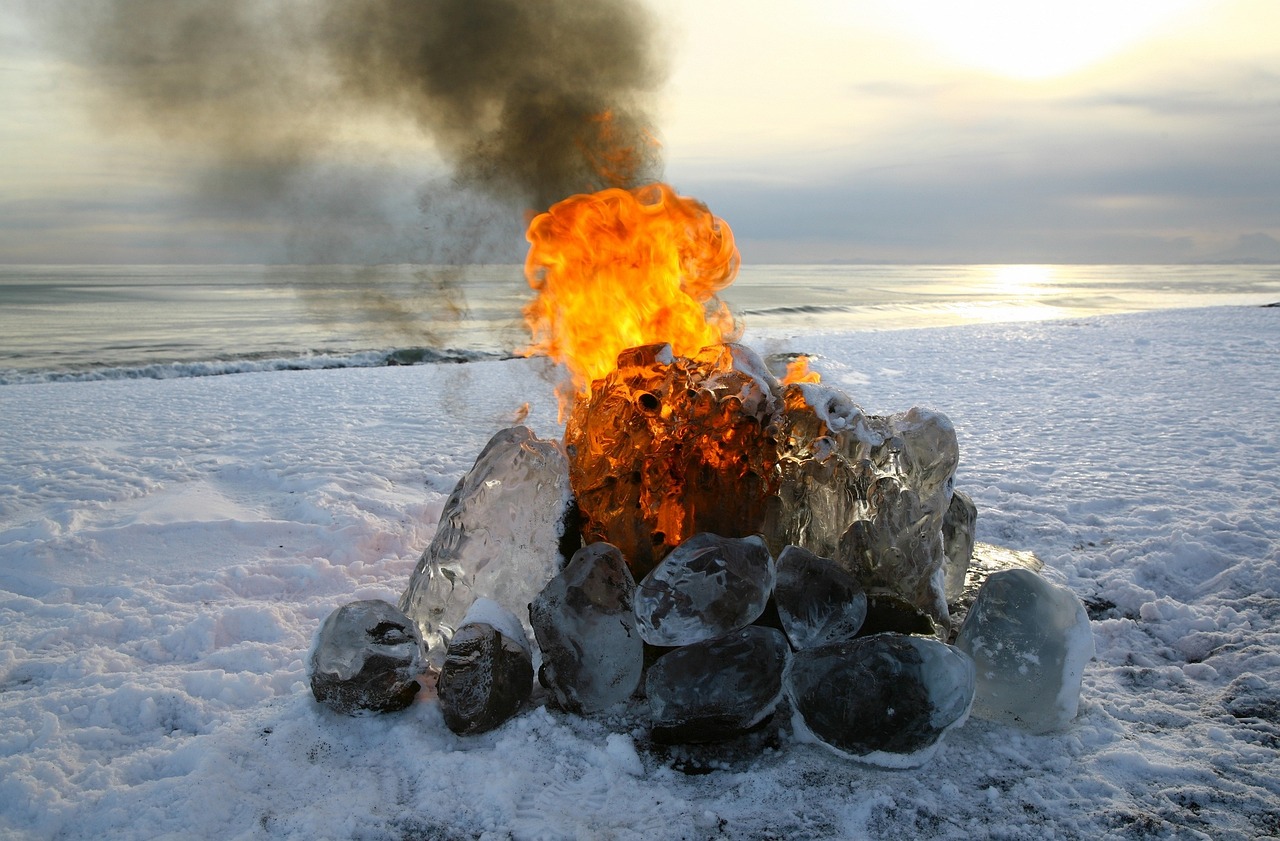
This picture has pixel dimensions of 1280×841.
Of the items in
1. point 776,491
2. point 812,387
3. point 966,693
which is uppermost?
point 812,387

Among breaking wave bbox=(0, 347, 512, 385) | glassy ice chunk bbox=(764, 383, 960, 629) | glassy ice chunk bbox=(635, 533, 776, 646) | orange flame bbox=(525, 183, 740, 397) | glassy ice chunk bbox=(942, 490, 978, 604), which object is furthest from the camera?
breaking wave bbox=(0, 347, 512, 385)

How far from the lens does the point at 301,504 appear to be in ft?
19.3

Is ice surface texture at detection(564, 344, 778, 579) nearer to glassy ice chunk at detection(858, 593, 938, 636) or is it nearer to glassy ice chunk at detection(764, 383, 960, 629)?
glassy ice chunk at detection(764, 383, 960, 629)

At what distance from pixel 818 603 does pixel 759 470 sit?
77 centimetres

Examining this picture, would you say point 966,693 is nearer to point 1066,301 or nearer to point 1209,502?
point 1209,502

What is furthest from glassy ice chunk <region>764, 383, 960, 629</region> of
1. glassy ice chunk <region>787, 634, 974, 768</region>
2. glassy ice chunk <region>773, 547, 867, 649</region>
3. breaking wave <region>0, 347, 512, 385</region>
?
breaking wave <region>0, 347, 512, 385</region>

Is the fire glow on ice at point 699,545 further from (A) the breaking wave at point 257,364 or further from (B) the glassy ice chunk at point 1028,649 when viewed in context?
(A) the breaking wave at point 257,364

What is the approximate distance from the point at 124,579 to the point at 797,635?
3.90m

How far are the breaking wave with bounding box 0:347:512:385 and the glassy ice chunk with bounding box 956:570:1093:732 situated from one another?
1503 centimetres

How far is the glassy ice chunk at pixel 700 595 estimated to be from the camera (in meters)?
3.13

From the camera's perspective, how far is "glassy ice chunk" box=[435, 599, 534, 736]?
304 centimetres

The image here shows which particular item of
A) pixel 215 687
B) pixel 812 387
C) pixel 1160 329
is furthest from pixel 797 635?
pixel 1160 329

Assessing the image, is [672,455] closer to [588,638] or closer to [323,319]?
[588,638]

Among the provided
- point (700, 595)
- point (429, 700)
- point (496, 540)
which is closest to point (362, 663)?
point (429, 700)
